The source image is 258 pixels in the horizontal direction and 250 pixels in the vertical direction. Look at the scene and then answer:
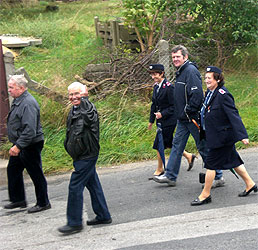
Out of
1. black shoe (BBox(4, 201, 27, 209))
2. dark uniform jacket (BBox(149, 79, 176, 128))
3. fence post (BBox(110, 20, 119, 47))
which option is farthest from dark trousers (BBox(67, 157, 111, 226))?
fence post (BBox(110, 20, 119, 47))

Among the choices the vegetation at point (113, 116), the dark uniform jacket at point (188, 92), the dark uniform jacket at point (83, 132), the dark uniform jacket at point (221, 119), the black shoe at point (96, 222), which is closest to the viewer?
the dark uniform jacket at point (83, 132)

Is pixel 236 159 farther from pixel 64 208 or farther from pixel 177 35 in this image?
pixel 177 35

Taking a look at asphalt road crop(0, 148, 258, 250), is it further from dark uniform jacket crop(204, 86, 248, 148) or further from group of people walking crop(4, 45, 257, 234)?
dark uniform jacket crop(204, 86, 248, 148)

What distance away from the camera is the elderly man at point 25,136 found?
5715 millimetres

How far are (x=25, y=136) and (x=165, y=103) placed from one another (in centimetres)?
199

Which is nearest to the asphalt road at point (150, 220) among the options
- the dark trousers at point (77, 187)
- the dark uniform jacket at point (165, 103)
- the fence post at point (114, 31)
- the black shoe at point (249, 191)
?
the black shoe at point (249, 191)

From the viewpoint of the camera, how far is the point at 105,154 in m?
7.84

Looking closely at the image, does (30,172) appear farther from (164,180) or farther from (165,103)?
(165,103)

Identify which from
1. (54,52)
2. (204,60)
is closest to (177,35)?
(204,60)

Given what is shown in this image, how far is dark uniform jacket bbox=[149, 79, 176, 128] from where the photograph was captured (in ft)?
21.6

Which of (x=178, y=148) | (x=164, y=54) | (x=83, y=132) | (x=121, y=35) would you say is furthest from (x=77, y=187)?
(x=121, y=35)

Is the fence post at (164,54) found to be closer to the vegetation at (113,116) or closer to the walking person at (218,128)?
the vegetation at (113,116)

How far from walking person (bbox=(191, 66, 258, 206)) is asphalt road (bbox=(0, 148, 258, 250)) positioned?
379 mm

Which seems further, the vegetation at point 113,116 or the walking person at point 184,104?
the vegetation at point 113,116
